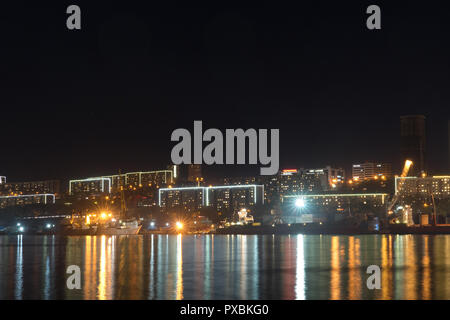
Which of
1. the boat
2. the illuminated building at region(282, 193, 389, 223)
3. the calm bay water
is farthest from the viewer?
the illuminated building at region(282, 193, 389, 223)

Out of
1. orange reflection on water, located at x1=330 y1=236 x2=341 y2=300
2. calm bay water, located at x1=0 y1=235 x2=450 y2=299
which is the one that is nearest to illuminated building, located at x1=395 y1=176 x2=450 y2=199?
calm bay water, located at x1=0 y1=235 x2=450 y2=299

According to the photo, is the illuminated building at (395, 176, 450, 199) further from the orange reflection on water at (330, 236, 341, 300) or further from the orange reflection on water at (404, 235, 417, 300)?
the orange reflection on water at (330, 236, 341, 300)

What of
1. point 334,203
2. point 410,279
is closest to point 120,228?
point 334,203

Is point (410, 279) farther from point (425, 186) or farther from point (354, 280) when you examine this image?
point (425, 186)

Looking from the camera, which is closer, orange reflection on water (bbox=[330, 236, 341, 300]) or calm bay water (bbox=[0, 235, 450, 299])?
orange reflection on water (bbox=[330, 236, 341, 300])

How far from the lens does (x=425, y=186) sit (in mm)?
187375

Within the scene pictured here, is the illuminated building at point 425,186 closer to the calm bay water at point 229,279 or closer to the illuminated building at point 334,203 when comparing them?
the illuminated building at point 334,203

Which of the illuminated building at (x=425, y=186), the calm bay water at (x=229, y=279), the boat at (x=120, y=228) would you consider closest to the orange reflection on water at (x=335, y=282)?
the calm bay water at (x=229, y=279)

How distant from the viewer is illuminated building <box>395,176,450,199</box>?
18275cm

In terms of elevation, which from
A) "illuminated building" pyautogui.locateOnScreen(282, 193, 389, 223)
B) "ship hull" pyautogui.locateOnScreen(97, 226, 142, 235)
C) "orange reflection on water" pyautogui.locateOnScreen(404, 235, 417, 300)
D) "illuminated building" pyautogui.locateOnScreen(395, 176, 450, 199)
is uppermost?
"illuminated building" pyautogui.locateOnScreen(395, 176, 450, 199)

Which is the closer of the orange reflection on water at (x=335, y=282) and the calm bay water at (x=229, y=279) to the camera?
the orange reflection on water at (x=335, y=282)

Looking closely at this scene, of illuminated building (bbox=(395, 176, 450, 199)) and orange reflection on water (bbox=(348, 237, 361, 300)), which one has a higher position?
illuminated building (bbox=(395, 176, 450, 199))

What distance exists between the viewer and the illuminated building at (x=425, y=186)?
600ft
